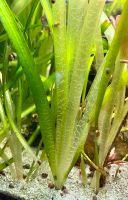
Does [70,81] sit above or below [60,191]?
above

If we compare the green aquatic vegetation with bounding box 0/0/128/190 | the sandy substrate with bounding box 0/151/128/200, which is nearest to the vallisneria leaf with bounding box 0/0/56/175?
the green aquatic vegetation with bounding box 0/0/128/190

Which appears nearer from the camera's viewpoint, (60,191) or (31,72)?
Result: (31,72)

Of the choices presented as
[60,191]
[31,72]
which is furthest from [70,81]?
[60,191]

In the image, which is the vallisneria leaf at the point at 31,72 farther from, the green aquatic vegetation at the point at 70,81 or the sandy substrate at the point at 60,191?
the sandy substrate at the point at 60,191

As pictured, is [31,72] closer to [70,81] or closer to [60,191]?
[70,81]

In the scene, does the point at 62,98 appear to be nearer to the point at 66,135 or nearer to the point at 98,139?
the point at 66,135

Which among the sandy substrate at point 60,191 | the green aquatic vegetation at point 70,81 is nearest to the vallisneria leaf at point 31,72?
the green aquatic vegetation at point 70,81
